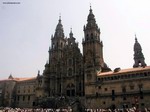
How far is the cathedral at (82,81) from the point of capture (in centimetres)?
5181

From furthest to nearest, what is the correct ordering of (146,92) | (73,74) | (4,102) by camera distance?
1. (4,102)
2. (73,74)
3. (146,92)

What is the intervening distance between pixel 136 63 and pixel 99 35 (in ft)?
53.3

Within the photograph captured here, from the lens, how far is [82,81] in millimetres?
64250

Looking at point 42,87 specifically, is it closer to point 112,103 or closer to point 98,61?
point 98,61

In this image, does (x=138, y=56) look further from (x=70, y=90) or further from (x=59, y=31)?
(x=59, y=31)

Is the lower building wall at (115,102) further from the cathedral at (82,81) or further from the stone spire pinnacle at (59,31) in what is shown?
the stone spire pinnacle at (59,31)

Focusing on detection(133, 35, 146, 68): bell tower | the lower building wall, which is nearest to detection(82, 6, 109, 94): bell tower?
the lower building wall

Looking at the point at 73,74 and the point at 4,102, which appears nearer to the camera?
the point at 73,74

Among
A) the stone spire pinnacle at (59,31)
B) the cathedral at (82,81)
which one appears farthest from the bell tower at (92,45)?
the stone spire pinnacle at (59,31)

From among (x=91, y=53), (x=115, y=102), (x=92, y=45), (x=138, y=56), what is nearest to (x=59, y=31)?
(x=92, y=45)

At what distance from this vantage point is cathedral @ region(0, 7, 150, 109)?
170ft

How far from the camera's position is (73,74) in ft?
220

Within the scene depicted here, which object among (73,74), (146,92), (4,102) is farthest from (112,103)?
(4,102)

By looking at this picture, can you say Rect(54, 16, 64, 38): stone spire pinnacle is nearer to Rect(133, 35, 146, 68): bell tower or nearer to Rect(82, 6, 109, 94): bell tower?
Rect(82, 6, 109, 94): bell tower
